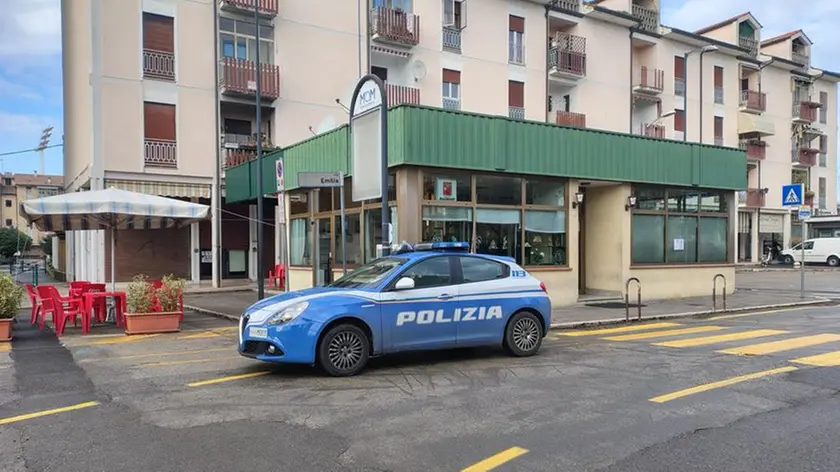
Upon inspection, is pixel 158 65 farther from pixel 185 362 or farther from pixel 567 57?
pixel 567 57

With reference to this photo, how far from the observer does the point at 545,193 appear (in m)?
15.4

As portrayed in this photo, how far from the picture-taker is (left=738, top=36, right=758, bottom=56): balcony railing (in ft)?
132

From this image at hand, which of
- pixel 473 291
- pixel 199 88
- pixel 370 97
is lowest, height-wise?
pixel 473 291

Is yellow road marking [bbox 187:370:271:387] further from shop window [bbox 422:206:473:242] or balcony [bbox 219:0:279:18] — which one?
balcony [bbox 219:0:279:18]

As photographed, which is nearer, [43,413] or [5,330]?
[43,413]

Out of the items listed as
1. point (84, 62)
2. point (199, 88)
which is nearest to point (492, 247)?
point (199, 88)

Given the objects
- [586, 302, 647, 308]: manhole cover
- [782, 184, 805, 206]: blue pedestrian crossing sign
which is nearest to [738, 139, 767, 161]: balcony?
[782, 184, 805, 206]: blue pedestrian crossing sign

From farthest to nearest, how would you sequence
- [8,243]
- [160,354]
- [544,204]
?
[8,243]
[544,204]
[160,354]

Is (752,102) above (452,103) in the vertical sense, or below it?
above

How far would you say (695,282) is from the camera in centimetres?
1825

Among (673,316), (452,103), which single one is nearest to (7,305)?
(673,316)

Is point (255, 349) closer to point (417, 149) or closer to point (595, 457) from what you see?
point (595, 457)

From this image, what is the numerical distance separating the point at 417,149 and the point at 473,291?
4.93m

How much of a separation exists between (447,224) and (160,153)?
13758 millimetres
